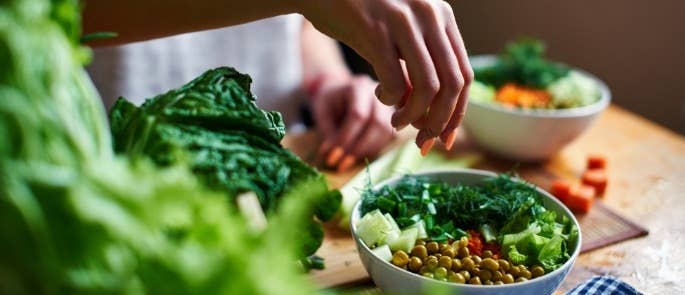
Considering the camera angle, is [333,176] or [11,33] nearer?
[11,33]

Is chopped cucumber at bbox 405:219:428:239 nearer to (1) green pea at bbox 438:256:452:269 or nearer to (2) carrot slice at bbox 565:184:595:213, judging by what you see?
(1) green pea at bbox 438:256:452:269

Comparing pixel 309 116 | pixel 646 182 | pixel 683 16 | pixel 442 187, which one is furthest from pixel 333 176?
pixel 683 16

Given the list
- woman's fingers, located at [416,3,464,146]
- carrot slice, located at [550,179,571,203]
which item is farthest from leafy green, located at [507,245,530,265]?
carrot slice, located at [550,179,571,203]

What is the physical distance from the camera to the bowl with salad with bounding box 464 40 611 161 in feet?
5.19

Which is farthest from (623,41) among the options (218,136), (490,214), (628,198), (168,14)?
(218,136)

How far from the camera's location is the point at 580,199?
4.62 ft

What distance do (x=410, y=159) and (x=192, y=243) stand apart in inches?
40.4

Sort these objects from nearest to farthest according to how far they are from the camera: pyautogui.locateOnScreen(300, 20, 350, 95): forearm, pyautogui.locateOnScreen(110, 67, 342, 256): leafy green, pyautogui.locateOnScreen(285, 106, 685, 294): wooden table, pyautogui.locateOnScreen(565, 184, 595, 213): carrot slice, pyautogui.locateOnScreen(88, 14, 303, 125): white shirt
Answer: pyautogui.locateOnScreen(110, 67, 342, 256): leafy green, pyautogui.locateOnScreen(285, 106, 685, 294): wooden table, pyautogui.locateOnScreen(565, 184, 595, 213): carrot slice, pyautogui.locateOnScreen(88, 14, 303, 125): white shirt, pyautogui.locateOnScreen(300, 20, 350, 95): forearm

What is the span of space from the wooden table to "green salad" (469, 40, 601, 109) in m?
0.14

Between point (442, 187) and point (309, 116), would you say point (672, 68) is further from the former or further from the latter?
point (442, 187)

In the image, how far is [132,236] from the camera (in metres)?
0.53

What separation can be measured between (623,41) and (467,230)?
1.99 meters

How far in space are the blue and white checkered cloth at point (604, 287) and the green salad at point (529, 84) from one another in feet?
2.09

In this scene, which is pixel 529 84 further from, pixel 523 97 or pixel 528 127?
pixel 528 127
